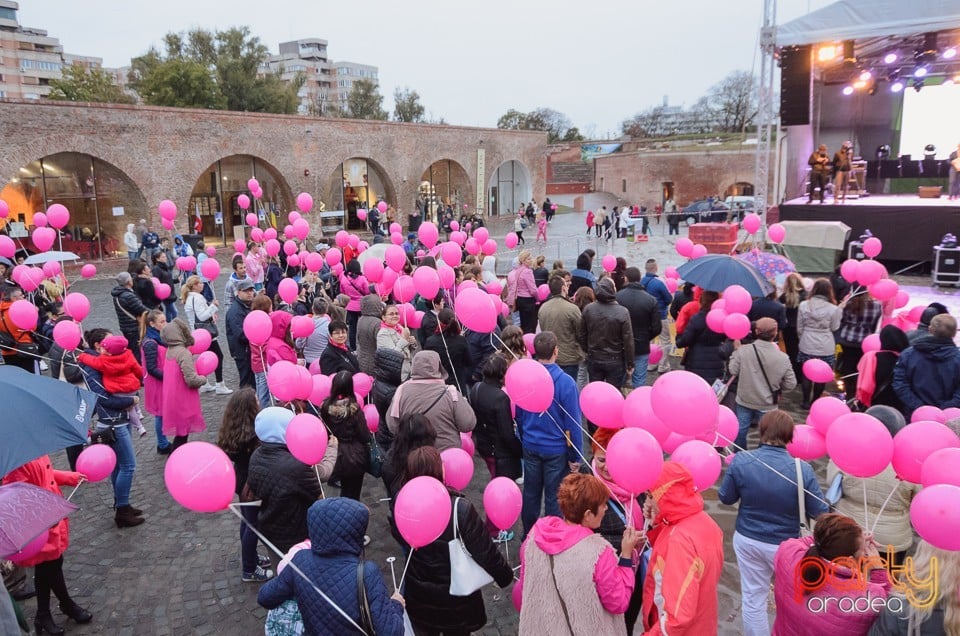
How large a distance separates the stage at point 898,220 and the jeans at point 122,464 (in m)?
14.8

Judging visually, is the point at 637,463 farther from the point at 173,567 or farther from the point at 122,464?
the point at 122,464

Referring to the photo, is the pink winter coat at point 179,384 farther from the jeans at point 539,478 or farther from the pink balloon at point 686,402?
the pink balloon at point 686,402

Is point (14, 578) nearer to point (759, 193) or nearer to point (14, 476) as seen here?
point (14, 476)

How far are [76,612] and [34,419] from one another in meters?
1.45

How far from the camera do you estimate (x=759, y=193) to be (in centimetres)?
1462

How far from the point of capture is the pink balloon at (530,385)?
3600mm

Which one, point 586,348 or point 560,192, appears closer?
point 586,348

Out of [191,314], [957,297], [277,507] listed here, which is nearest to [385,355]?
[277,507]

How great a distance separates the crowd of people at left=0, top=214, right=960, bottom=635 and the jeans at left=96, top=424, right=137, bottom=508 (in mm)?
20

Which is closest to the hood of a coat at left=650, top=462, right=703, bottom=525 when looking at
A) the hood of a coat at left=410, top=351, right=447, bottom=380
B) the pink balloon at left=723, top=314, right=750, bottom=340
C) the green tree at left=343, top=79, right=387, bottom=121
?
the hood of a coat at left=410, top=351, right=447, bottom=380

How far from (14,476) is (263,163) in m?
19.6

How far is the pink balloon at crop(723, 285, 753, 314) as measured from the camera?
5.32 meters

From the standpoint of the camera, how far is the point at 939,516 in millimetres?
2137

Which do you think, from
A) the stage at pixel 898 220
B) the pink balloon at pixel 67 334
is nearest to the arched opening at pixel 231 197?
the stage at pixel 898 220
